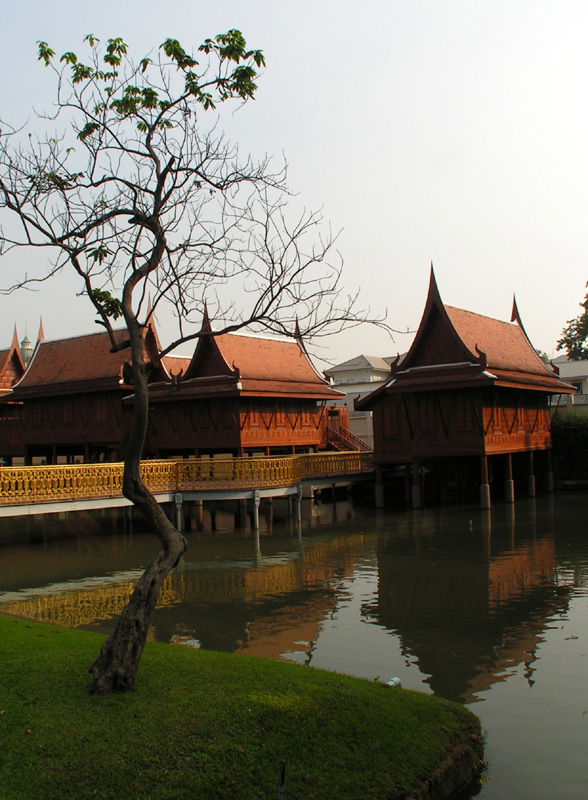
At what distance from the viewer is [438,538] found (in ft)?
67.9

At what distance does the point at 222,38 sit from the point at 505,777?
24.9 feet

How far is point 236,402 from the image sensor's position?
27.4 m

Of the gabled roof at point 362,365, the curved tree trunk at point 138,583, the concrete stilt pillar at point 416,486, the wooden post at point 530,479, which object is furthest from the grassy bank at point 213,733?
the gabled roof at point 362,365

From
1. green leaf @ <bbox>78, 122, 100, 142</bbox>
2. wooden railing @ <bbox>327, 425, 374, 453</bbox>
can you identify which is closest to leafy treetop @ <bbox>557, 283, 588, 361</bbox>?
wooden railing @ <bbox>327, 425, 374, 453</bbox>

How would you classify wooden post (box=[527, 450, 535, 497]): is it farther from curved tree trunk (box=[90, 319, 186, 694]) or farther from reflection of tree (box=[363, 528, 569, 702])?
curved tree trunk (box=[90, 319, 186, 694])

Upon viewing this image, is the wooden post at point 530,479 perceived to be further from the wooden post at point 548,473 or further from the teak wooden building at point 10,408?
the teak wooden building at point 10,408

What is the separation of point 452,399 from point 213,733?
20810mm

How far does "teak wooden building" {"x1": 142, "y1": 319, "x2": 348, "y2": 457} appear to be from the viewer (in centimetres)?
2755

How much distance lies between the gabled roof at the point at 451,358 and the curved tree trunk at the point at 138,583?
18.7 metres

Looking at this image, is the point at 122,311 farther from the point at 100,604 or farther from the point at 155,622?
the point at 100,604

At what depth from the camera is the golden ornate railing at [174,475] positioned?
1928 centimetres

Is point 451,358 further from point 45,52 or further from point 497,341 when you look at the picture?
point 45,52

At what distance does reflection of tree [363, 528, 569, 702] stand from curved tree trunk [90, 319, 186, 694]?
3.83 meters

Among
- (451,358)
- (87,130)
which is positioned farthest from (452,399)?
(87,130)
